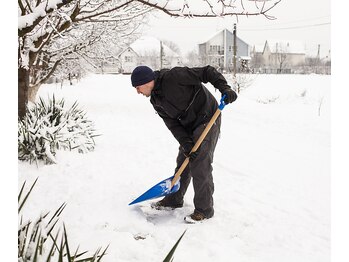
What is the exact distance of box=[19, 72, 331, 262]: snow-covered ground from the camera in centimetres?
298

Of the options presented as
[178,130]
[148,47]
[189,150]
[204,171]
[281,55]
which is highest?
[148,47]

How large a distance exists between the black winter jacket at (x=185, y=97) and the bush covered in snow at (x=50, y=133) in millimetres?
2264

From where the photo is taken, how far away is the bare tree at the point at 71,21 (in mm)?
2863

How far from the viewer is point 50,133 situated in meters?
5.24

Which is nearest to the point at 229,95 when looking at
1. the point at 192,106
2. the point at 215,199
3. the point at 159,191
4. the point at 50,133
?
the point at 192,106

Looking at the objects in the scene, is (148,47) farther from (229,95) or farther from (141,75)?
(229,95)

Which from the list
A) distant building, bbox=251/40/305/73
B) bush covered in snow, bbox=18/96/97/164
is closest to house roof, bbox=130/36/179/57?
distant building, bbox=251/40/305/73

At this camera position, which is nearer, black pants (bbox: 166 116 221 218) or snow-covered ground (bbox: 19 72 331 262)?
snow-covered ground (bbox: 19 72 331 262)

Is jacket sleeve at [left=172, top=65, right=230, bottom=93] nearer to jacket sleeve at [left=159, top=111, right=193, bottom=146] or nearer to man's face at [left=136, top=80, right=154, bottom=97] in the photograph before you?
man's face at [left=136, top=80, right=154, bottom=97]

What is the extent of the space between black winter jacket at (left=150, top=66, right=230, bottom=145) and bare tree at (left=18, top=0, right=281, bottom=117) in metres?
0.55

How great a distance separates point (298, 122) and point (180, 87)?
8127 millimetres

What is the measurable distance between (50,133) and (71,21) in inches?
84.6

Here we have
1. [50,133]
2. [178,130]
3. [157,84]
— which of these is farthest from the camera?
[50,133]

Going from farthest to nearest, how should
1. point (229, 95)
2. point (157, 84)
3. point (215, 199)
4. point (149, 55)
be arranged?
point (149, 55)
point (215, 199)
point (157, 84)
point (229, 95)
